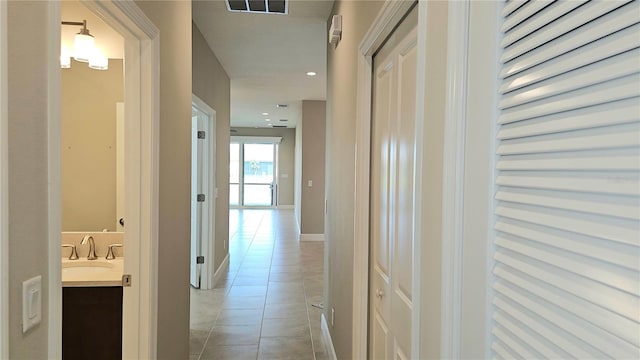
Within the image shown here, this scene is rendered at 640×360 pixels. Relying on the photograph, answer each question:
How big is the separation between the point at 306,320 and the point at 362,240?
6.73ft

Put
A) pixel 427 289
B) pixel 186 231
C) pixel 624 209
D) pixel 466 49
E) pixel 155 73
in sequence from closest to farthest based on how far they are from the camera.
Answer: pixel 624 209 < pixel 466 49 < pixel 427 289 < pixel 155 73 < pixel 186 231

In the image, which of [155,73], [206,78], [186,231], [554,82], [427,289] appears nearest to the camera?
[554,82]

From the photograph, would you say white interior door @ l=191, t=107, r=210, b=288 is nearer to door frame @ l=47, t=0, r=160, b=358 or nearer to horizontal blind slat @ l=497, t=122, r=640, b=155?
door frame @ l=47, t=0, r=160, b=358

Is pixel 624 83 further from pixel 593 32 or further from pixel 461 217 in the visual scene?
pixel 461 217

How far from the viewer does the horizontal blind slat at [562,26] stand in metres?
0.50

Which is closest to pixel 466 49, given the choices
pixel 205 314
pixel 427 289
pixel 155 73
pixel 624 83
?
pixel 624 83

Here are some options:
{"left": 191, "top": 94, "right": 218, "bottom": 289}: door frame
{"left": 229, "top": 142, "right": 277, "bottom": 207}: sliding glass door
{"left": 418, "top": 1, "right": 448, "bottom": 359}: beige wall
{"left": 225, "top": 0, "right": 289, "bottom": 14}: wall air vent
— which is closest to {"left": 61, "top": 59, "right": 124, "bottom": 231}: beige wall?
{"left": 225, "top": 0, "right": 289, "bottom": 14}: wall air vent

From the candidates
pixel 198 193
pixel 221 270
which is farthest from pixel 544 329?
pixel 221 270

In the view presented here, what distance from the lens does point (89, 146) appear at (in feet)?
8.70

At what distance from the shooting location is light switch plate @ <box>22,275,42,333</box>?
0.95m

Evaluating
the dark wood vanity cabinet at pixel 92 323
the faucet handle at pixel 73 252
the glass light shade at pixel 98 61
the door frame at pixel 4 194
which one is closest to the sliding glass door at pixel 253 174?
the glass light shade at pixel 98 61

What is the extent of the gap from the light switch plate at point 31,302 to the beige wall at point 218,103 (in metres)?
2.94

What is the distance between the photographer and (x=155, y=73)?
70.6 inches

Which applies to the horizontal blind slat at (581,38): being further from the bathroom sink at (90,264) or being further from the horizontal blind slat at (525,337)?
the bathroom sink at (90,264)
